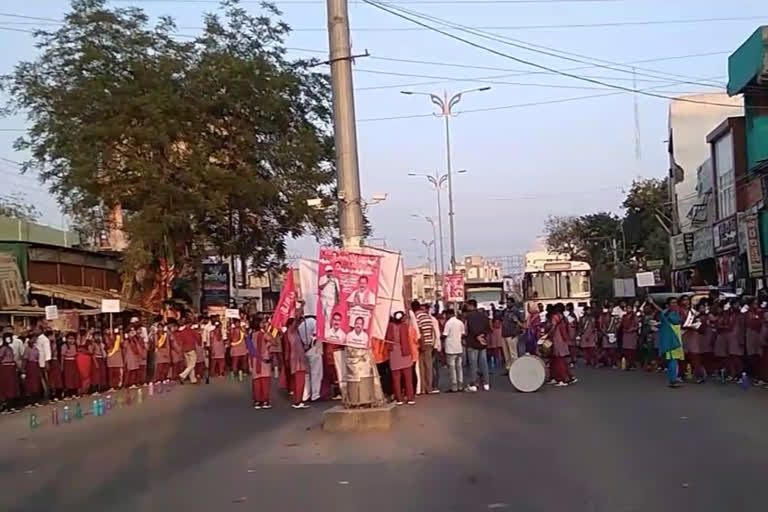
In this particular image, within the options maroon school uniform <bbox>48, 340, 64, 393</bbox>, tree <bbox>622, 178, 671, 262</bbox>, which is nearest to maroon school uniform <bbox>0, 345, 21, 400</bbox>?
maroon school uniform <bbox>48, 340, 64, 393</bbox>

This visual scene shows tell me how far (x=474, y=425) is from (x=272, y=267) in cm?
2932

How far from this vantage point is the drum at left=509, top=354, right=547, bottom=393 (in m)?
20.1

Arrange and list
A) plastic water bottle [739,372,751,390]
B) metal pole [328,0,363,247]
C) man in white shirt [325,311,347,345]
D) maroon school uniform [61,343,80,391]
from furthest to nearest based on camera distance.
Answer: maroon school uniform [61,343,80,391]
plastic water bottle [739,372,751,390]
metal pole [328,0,363,247]
man in white shirt [325,311,347,345]

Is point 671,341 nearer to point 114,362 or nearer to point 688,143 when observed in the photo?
point 114,362

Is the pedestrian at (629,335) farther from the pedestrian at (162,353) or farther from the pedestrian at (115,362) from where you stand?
the pedestrian at (115,362)

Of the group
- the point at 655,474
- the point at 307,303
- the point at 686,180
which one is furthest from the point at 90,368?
the point at 686,180

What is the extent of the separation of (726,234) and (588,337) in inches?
592

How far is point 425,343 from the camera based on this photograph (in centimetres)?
2067

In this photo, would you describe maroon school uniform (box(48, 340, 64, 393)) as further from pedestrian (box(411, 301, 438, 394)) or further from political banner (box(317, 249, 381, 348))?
political banner (box(317, 249, 381, 348))

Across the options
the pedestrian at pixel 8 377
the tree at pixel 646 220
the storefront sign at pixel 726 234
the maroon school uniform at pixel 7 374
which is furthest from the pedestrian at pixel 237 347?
the tree at pixel 646 220

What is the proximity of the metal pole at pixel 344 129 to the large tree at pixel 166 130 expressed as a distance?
19671 mm

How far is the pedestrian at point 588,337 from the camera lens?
27.7 metres

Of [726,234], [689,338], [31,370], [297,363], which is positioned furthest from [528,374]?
[726,234]

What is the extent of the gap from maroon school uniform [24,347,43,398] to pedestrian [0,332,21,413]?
0.51 m
